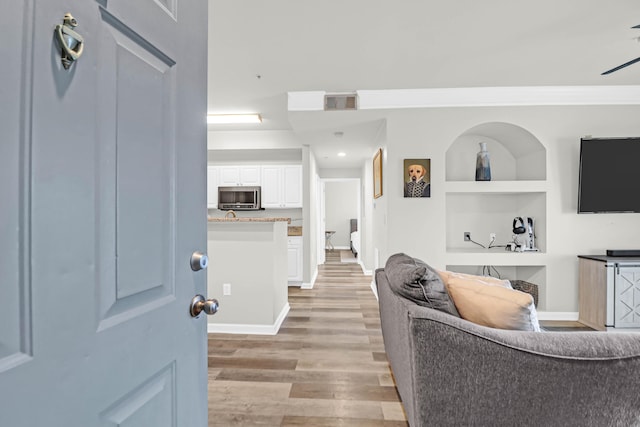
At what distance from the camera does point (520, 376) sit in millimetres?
1189

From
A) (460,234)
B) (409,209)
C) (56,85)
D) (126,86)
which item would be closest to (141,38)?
(126,86)

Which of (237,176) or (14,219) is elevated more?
(237,176)

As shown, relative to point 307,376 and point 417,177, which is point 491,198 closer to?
point 417,177

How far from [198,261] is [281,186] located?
4769mm

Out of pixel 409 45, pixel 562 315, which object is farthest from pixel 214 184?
pixel 562 315

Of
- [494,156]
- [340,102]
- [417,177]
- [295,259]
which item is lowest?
[295,259]

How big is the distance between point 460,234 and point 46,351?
4384mm

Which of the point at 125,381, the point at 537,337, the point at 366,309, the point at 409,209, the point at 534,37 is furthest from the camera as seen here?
the point at 366,309

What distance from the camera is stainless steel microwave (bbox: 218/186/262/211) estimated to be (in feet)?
18.0

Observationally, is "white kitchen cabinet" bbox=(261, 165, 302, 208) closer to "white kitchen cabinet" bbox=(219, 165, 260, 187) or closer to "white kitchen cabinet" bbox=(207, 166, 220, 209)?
"white kitchen cabinet" bbox=(219, 165, 260, 187)

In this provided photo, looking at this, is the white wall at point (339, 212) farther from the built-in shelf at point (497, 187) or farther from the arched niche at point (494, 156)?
the built-in shelf at point (497, 187)

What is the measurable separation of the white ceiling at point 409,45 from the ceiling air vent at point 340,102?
0.09 metres

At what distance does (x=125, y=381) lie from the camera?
646 mm

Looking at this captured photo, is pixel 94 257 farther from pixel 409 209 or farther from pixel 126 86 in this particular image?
pixel 409 209
